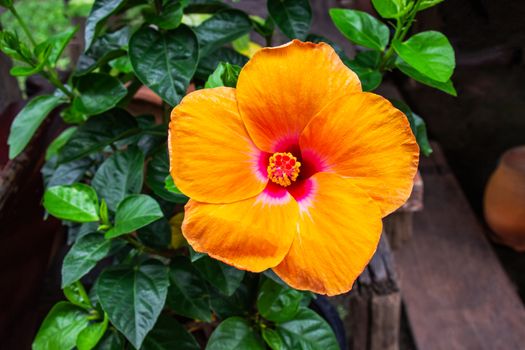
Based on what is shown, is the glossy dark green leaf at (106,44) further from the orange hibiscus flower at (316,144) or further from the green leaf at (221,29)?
the orange hibiscus flower at (316,144)

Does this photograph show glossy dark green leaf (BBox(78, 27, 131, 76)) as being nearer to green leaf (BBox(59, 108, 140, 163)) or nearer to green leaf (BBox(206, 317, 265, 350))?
green leaf (BBox(59, 108, 140, 163))

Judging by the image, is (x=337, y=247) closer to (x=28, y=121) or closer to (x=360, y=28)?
(x=360, y=28)

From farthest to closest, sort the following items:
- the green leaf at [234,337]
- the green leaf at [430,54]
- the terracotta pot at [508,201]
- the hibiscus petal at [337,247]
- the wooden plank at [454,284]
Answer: the terracotta pot at [508,201] < the wooden plank at [454,284] < the green leaf at [234,337] < the green leaf at [430,54] < the hibiscus petal at [337,247]

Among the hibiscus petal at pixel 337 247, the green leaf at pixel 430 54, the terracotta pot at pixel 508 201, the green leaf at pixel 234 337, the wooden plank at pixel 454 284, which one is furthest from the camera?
the terracotta pot at pixel 508 201

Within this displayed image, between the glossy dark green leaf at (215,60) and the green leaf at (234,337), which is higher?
the glossy dark green leaf at (215,60)

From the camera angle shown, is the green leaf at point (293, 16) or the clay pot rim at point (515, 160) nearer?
the green leaf at point (293, 16)

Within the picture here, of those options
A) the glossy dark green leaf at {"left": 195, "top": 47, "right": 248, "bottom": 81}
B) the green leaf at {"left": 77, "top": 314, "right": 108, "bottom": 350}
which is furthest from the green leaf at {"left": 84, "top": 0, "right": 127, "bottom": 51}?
the green leaf at {"left": 77, "top": 314, "right": 108, "bottom": 350}

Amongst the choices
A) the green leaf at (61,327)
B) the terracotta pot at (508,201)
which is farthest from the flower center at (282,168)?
the terracotta pot at (508,201)
